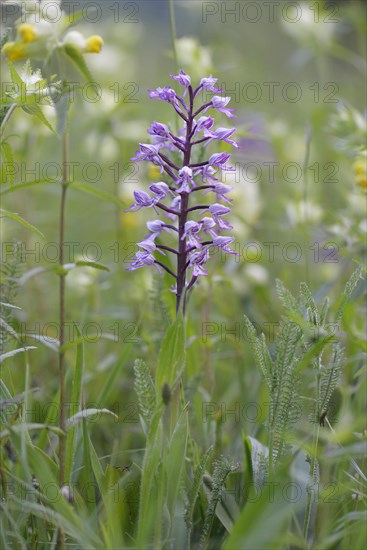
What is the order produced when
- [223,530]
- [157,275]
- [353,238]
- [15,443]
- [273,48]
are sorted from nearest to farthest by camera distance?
[15,443] → [223,530] → [157,275] → [353,238] → [273,48]

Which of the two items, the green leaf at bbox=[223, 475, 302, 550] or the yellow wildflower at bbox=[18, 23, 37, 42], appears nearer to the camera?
the green leaf at bbox=[223, 475, 302, 550]

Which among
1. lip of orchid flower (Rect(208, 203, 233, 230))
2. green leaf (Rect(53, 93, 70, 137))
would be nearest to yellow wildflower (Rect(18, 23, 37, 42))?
green leaf (Rect(53, 93, 70, 137))

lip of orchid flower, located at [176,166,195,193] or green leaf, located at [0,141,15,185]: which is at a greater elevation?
green leaf, located at [0,141,15,185]

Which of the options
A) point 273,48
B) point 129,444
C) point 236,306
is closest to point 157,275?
point 129,444

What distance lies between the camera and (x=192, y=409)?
1.79 m

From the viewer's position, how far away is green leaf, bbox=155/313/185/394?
1.26 m

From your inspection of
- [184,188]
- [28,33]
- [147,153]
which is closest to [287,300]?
[184,188]

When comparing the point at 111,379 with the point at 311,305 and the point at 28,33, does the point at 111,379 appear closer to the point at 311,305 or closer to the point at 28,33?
the point at 311,305

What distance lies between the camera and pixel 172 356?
1271 mm

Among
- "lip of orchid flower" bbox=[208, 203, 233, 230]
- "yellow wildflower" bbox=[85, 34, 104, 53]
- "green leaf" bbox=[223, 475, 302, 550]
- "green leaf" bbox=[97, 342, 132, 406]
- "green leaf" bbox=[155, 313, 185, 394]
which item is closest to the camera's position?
"green leaf" bbox=[223, 475, 302, 550]

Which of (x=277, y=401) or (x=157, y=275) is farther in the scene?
(x=157, y=275)

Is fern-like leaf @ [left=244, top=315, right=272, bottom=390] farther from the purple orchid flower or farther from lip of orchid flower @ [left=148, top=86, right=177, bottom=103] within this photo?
lip of orchid flower @ [left=148, top=86, right=177, bottom=103]

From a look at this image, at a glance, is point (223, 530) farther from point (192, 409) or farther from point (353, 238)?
point (353, 238)

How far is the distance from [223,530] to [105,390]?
0.43 metres
